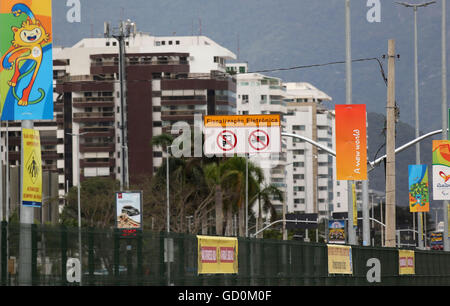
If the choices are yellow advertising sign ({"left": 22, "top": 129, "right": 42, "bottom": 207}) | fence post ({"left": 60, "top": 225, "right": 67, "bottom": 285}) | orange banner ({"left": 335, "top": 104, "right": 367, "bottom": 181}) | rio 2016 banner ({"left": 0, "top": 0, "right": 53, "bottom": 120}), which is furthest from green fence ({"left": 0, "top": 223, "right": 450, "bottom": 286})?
rio 2016 banner ({"left": 0, "top": 0, "right": 53, "bottom": 120})

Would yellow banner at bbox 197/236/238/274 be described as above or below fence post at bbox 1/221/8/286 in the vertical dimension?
below

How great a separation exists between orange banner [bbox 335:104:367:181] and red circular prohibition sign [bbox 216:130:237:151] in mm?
16066

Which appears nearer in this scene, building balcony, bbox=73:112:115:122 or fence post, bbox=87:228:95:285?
fence post, bbox=87:228:95:285

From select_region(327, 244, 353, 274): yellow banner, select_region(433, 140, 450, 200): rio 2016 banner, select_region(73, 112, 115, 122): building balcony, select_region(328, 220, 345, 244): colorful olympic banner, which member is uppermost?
select_region(73, 112, 115, 122): building balcony

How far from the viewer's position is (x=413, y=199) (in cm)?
5028

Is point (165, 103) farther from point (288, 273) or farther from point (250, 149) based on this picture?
point (288, 273)

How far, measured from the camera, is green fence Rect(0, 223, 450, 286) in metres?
19.0

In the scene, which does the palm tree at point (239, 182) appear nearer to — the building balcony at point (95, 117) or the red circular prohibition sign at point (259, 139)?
the red circular prohibition sign at point (259, 139)

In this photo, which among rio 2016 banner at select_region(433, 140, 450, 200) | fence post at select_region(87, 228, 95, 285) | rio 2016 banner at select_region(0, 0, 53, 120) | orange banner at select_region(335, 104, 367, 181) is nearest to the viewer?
fence post at select_region(87, 228, 95, 285)

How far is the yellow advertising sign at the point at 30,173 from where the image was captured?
22312mm

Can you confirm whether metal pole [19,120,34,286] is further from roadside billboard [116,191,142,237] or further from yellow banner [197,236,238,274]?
roadside billboard [116,191,142,237]

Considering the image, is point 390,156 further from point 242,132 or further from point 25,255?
point 25,255
